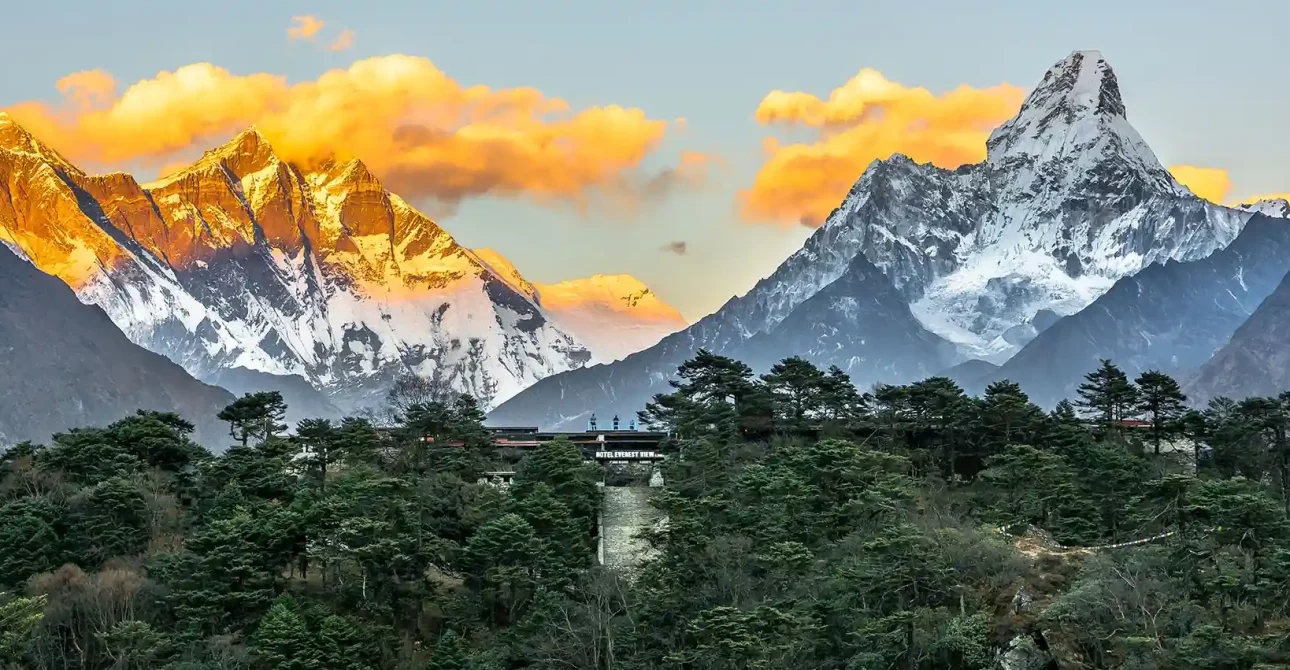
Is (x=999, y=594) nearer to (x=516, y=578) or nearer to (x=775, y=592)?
(x=775, y=592)

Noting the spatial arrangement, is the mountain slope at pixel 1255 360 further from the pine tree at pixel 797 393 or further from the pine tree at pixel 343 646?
the pine tree at pixel 343 646

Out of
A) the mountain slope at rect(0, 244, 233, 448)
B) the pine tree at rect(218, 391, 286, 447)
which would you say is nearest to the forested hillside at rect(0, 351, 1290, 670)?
the pine tree at rect(218, 391, 286, 447)

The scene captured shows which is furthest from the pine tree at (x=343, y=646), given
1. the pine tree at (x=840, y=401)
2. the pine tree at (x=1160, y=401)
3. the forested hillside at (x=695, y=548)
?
the pine tree at (x=1160, y=401)

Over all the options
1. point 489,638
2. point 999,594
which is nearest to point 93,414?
point 489,638

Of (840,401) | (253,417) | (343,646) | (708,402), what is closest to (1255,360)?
(840,401)

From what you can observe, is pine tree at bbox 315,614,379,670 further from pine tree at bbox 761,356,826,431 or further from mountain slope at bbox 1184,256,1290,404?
mountain slope at bbox 1184,256,1290,404

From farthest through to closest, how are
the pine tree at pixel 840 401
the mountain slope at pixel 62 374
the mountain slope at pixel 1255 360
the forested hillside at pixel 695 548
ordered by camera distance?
1. the mountain slope at pixel 1255 360
2. the mountain slope at pixel 62 374
3. the pine tree at pixel 840 401
4. the forested hillside at pixel 695 548
